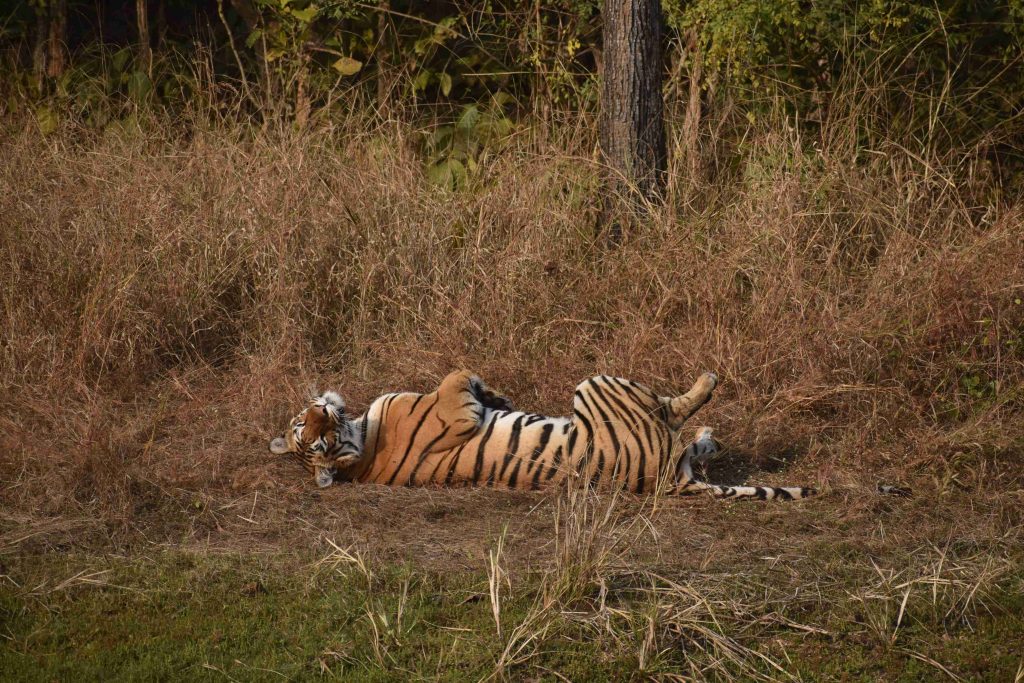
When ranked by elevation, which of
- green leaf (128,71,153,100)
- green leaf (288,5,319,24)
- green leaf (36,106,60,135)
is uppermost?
green leaf (288,5,319,24)

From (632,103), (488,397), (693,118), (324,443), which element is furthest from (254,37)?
(324,443)

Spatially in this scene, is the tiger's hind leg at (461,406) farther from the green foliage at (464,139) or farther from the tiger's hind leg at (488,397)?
the green foliage at (464,139)

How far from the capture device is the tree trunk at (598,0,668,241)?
23.5 feet

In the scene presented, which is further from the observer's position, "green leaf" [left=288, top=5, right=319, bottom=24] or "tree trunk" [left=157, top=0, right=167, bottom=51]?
"tree trunk" [left=157, top=0, right=167, bottom=51]

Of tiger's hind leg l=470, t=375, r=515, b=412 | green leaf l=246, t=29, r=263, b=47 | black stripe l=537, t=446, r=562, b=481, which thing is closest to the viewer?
black stripe l=537, t=446, r=562, b=481

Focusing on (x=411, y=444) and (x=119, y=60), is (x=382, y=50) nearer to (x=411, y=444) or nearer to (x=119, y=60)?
(x=119, y=60)

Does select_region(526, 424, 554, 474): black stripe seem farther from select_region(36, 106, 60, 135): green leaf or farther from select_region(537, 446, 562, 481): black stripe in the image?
select_region(36, 106, 60, 135): green leaf

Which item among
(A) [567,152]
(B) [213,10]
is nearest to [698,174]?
(A) [567,152]

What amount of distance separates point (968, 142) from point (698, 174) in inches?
73.7

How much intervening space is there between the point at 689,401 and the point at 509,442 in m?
0.90

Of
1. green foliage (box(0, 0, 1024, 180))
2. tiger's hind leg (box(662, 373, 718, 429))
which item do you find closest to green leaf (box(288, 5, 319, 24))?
green foliage (box(0, 0, 1024, 180))

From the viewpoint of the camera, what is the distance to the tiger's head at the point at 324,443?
5.43m

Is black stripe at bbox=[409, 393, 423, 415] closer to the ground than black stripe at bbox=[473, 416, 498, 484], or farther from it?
farther from it

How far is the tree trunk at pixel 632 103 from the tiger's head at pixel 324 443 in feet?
7.81
